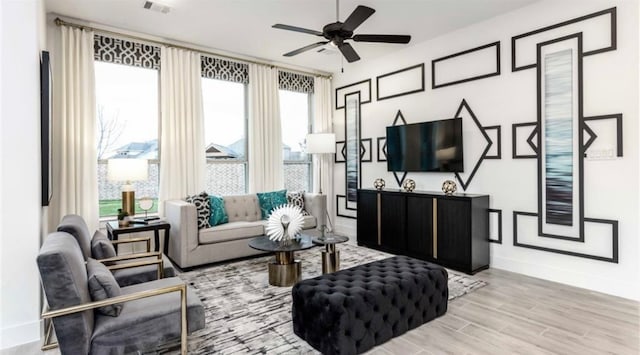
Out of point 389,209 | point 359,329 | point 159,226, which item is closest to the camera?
point 359,329

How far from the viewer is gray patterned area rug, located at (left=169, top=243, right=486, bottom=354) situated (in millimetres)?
2422

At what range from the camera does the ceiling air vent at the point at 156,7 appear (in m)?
3.73

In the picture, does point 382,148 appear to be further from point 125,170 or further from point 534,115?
point 125,170

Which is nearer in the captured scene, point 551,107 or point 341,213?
point 551,107

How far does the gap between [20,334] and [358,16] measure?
12.1ft

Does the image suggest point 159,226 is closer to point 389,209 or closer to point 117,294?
point 117,294

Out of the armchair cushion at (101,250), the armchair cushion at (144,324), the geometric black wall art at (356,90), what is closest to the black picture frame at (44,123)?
the armchair cushion at (101,250)

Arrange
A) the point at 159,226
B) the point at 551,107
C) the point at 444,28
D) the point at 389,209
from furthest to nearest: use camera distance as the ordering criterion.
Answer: the point at 389,209
the point at 444,28
the point at 159,226
the point at 551,107

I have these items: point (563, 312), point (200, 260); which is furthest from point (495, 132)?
point (200, 260)

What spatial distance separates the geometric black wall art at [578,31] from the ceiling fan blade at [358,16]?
2.13 m

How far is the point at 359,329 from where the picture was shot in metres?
2.28

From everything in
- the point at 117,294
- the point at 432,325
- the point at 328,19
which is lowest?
the point at 432,325

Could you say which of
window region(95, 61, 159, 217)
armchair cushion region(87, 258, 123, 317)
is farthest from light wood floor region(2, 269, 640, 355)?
window region(95, 61, 159, 217)

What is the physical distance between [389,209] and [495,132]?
5.71 feet
